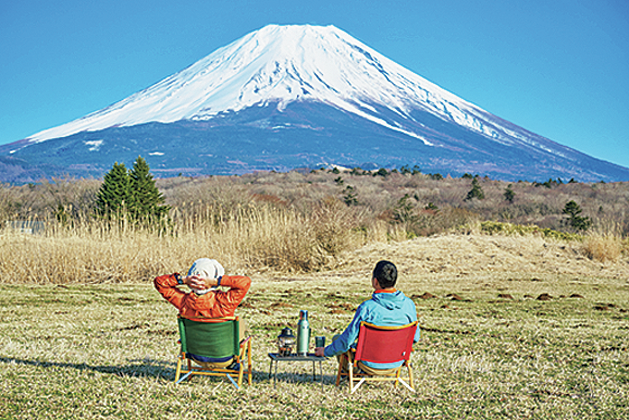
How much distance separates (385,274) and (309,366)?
59.2 inches

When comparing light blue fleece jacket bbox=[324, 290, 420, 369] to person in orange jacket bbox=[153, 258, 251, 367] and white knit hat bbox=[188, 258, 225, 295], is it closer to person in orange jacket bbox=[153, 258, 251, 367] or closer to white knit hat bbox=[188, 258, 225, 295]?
person in orange jacket bbox=[153, 258, 251, 367]

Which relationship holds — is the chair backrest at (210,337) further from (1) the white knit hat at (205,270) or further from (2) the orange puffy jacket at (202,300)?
(1) the white knit hat at (205,270)

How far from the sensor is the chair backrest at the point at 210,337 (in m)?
4.30

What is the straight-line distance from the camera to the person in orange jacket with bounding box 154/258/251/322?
14.0ft

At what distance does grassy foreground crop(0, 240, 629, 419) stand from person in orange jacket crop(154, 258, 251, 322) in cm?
59

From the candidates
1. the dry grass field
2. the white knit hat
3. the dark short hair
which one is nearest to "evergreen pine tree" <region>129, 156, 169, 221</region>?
the dry grass field

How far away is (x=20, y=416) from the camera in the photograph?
12.3ft

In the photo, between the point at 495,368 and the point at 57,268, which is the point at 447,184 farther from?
the point at 495,368

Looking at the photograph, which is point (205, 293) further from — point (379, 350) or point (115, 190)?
point (115, 190)

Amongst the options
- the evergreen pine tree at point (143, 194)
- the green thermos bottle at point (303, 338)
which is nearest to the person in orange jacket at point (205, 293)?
the green thermos bottle at point (303, 338)

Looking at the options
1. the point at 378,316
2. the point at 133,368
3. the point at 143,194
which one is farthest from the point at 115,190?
the point at 378,316

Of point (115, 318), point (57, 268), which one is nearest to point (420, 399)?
point (115, 318)

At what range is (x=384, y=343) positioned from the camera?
429 centimetres

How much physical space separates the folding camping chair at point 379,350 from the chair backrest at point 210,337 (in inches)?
33.2
